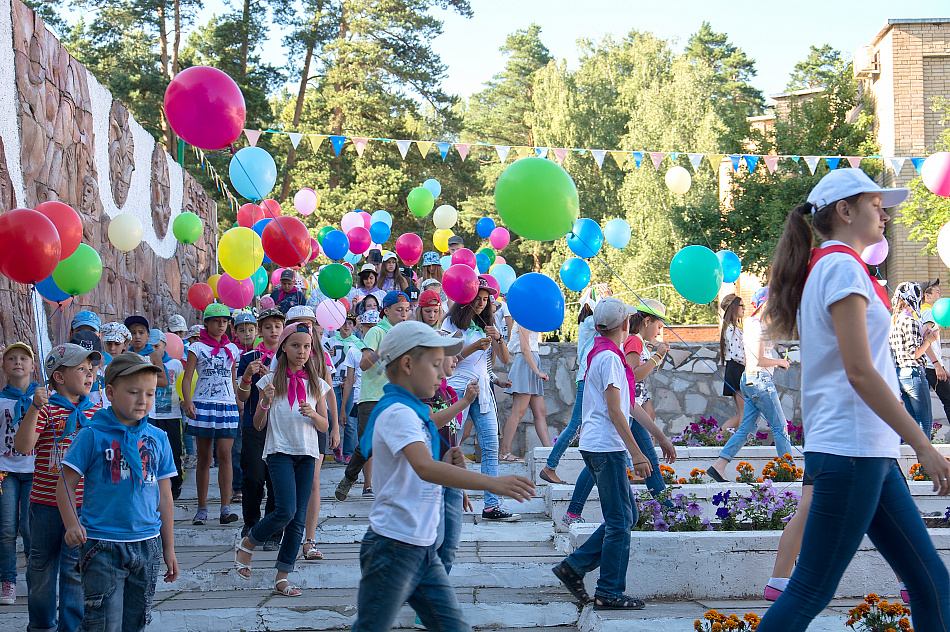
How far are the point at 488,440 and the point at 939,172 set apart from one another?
695cm

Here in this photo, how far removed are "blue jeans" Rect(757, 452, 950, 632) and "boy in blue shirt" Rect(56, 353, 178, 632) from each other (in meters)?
2.48

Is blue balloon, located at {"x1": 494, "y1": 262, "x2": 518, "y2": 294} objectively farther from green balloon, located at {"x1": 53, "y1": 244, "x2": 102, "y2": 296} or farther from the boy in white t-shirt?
the boy in white t-shirt

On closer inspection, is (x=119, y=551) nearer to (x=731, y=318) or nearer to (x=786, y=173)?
(x=731, y=318)

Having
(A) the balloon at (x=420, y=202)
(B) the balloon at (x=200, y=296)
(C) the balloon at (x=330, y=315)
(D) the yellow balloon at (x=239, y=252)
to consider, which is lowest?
(C) the balloon at (x=330, y=315)

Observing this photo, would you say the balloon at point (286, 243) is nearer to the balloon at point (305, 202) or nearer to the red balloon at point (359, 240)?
the red balloon at point (359, 240)

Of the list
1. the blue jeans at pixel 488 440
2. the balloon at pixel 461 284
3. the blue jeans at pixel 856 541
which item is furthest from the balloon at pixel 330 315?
the blue jeans at pixel 856 541

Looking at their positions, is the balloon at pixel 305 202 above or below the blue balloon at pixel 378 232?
above

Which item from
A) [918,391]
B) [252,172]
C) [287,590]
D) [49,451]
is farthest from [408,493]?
[918,391]

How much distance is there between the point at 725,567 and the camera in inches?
197

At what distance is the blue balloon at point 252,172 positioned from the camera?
8594 mm

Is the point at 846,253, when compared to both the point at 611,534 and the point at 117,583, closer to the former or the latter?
the point at 611,534

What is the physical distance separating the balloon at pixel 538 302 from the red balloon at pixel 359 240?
710cm

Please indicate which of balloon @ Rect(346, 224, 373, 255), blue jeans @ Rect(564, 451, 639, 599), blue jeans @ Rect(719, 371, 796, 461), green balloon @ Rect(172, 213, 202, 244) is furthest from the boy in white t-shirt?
balloon @ Rect(346, 224, 373, 255)

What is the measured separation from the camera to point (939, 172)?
33.5 ft
